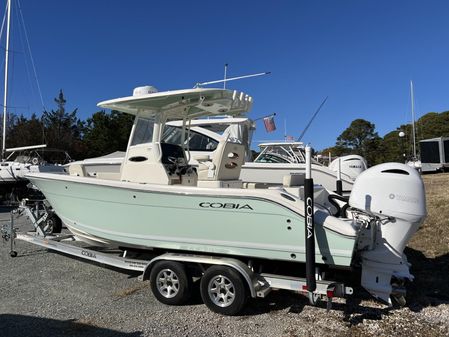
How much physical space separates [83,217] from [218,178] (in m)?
2.09

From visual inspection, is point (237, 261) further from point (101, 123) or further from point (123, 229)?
point (101, 123)

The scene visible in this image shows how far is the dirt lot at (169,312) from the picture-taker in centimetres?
412

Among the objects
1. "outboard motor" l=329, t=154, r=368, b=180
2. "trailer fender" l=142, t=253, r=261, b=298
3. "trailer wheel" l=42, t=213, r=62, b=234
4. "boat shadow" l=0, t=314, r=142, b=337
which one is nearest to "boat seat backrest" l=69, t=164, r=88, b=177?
"trailer wheel" l=42, t=213, r=62, b=234

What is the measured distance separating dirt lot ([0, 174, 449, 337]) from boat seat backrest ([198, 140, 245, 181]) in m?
1.67

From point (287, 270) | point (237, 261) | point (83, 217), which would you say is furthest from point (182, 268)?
point (83, 217)

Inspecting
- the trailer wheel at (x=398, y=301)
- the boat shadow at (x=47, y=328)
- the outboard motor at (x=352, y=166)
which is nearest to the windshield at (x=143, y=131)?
the boat shadow at (x=47, y=328)

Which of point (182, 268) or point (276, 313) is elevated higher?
point (182, 268)

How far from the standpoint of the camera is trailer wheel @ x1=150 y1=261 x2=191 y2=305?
4762 millimetres

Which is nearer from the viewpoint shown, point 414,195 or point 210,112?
point 414,195

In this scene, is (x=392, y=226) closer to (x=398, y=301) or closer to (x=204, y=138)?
(x=398, y=301)

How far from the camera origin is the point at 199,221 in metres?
4.67

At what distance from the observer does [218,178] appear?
17.8 ft

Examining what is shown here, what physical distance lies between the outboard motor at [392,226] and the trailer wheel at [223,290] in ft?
4.57

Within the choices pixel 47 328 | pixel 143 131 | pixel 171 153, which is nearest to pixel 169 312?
pixel 47 328
